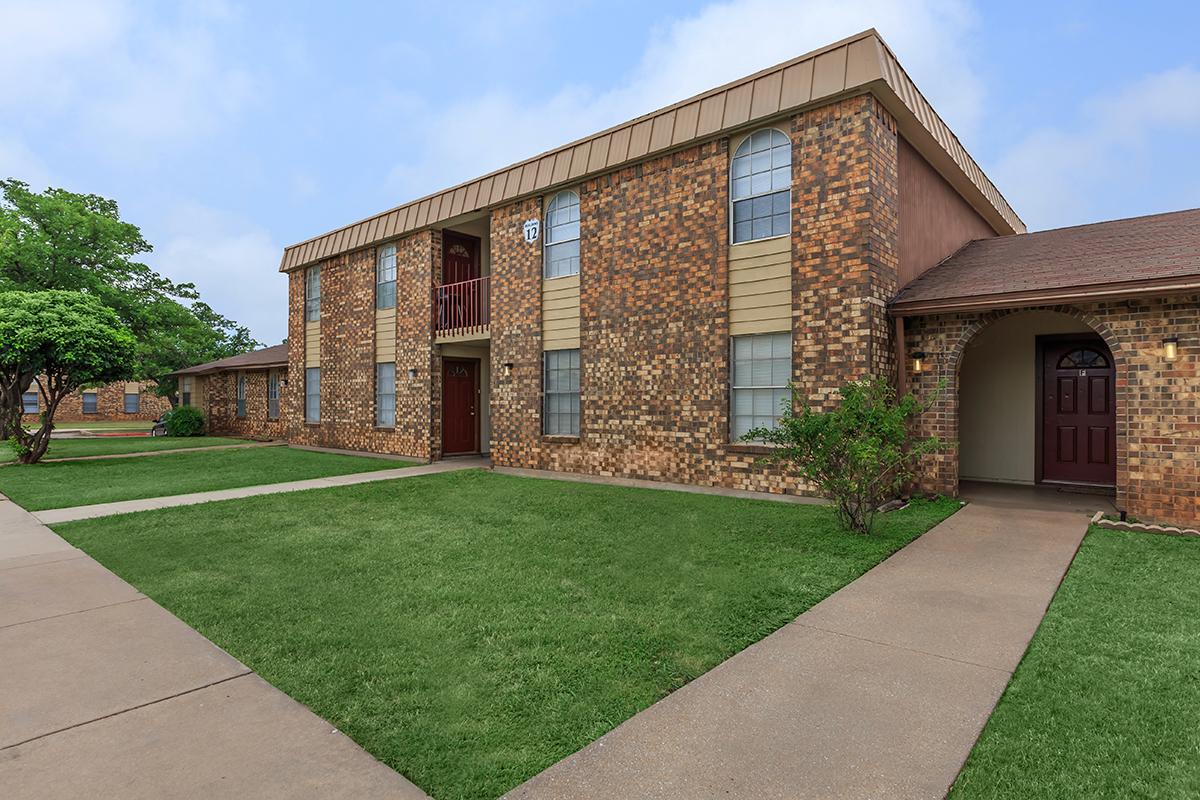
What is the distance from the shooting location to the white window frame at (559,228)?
411 inches

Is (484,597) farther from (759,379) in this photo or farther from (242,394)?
(242,394)

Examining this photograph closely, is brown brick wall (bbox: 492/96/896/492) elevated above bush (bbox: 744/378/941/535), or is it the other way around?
brown brick wall (bbox: 492/96/896/492)

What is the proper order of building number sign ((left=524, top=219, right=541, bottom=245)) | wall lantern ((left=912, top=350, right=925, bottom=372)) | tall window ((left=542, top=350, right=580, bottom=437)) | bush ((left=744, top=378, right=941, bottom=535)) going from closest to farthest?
bush ((left=744, top=378, right=941, bottom=535)) → wall lantern ((left=912, top=350, right=925, bottom=372)) → tall window ((left=542, top=350, right=580, bottom=437)) → building number sign ((left=524, top=219, right=541, bottom=245))

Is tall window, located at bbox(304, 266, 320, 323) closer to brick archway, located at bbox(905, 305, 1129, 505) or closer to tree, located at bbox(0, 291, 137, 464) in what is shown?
tree, located at bbox(0, 291, 137, 464)

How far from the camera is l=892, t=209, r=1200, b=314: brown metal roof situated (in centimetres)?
628

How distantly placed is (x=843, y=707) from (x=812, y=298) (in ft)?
19.5

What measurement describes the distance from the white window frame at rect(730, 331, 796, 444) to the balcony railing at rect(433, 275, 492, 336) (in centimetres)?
649

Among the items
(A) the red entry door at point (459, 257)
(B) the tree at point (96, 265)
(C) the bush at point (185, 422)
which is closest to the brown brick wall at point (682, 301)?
(A) the red entry door at point (459, 257)

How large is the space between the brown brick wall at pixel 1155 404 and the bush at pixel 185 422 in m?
26.7

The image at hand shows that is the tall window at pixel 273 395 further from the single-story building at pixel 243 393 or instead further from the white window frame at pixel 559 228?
the white window frame at pixel 559 228

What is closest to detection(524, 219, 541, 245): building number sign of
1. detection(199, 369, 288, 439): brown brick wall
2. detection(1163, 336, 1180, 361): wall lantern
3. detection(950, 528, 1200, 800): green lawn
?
detection(1163, 336, 1180, 361): wall lantern

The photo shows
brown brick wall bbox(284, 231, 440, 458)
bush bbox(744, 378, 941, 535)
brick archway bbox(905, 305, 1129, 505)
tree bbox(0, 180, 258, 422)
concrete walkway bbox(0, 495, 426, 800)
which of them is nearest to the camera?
concrete walkway bbox(0, 495, 426, 800)

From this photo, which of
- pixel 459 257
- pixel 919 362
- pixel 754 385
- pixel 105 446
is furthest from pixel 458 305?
pixel 105 446

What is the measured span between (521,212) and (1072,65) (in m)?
47.1
